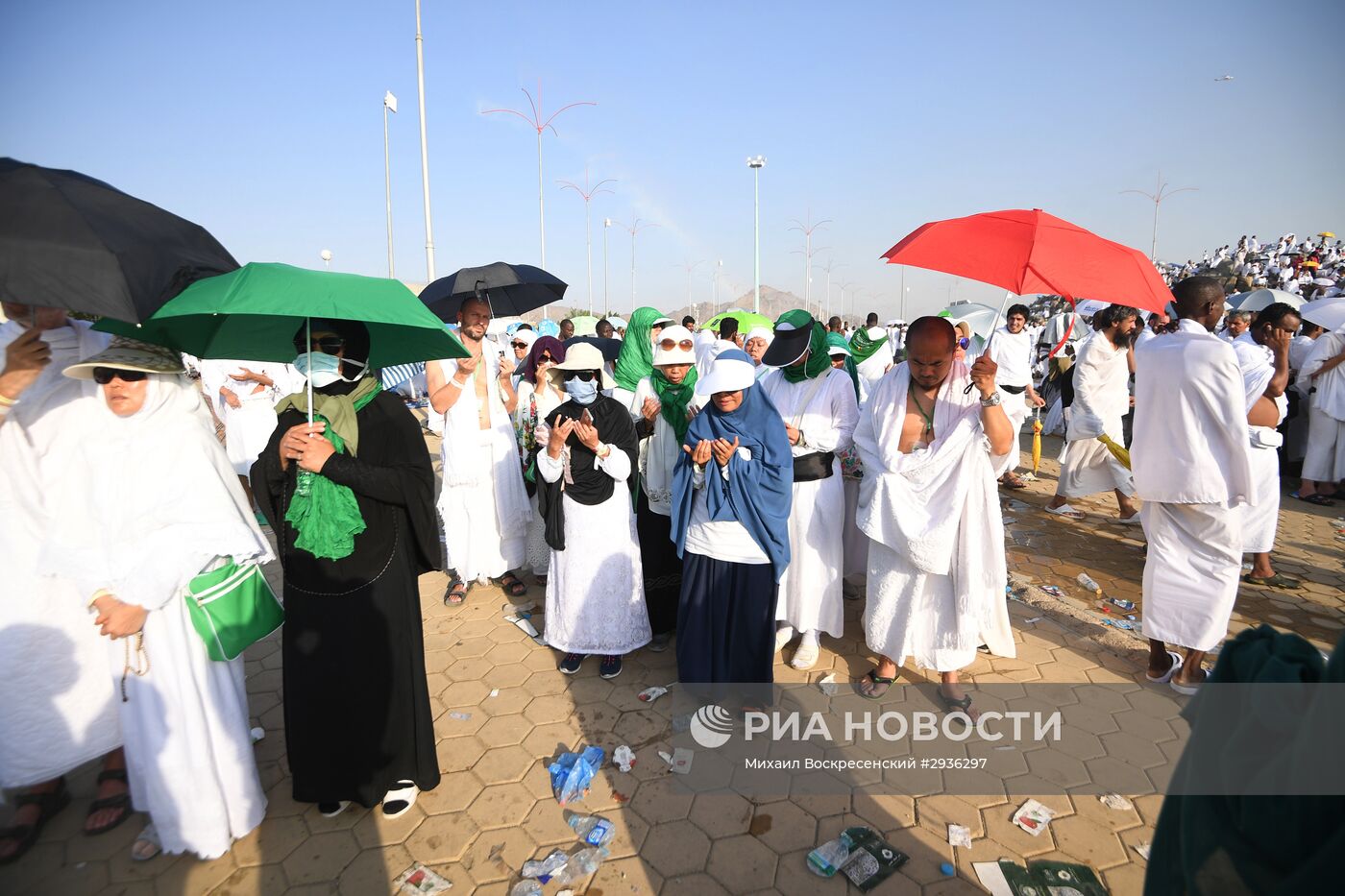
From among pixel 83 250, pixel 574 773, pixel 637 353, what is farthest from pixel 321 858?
pixel 637 353

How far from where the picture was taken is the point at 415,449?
2559mm

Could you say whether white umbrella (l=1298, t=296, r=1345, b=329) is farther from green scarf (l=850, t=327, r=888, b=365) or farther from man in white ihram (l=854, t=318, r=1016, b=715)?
man in white ihram (l=854, t=318, r=1016, b=715)

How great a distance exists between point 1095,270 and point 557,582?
3.14m

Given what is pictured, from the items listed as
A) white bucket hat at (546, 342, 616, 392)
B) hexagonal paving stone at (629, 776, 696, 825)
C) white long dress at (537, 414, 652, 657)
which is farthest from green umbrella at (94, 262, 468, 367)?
hexagonal paving stone at (629, 776, 696, 825)

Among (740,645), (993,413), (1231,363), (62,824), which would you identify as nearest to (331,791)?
(62,824)

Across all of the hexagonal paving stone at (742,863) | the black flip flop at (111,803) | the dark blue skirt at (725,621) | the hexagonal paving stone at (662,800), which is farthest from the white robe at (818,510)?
the black flip flop at (111,803)

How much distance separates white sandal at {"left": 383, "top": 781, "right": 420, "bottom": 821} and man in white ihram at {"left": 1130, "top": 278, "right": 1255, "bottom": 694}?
4.10 metres

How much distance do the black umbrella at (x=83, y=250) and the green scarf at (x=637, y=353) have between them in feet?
9.68

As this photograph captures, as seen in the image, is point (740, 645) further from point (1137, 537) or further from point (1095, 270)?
point (1137, 537)

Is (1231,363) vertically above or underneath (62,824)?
above

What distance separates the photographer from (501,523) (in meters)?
4.74

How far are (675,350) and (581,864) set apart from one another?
2.66m

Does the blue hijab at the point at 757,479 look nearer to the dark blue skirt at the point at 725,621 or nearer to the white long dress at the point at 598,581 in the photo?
the dark blue skirt at the point at 725,621

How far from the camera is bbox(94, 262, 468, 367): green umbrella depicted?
184 cm
